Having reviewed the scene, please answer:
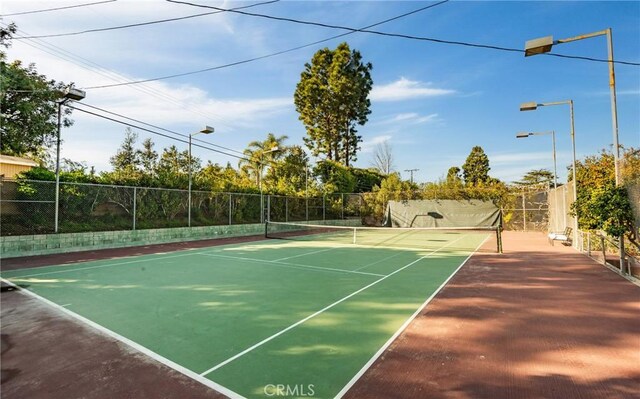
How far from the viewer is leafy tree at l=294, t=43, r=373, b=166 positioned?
1394 inches

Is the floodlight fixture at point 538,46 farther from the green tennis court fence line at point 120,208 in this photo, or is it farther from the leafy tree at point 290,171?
the leafy tree at point 290,171

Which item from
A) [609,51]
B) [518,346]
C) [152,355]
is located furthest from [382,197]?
[152,355]

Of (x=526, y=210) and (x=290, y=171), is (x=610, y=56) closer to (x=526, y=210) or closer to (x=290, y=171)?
(x=526, y=210)

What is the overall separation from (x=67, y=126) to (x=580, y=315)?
60.0ft

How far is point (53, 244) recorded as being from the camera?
38.5 feet

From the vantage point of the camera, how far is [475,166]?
177 feet

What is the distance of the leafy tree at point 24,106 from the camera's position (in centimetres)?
1148

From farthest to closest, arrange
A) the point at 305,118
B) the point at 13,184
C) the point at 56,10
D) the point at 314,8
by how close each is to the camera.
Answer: the point at 305,118, the point at 13,184, the point at 56,10, the point at 314,8

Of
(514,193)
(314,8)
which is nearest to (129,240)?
(314,8)

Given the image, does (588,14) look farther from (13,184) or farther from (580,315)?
(13,184)

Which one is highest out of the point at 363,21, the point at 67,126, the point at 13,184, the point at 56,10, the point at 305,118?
the point at 305,118

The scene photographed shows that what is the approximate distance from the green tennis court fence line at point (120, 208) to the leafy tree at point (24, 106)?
204cm

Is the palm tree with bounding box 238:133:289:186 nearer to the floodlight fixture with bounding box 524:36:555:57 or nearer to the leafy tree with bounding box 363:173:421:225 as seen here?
the leafy tree with bounding box 363:173:421:225

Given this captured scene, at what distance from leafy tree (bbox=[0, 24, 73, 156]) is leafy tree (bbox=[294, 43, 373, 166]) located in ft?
83.8
